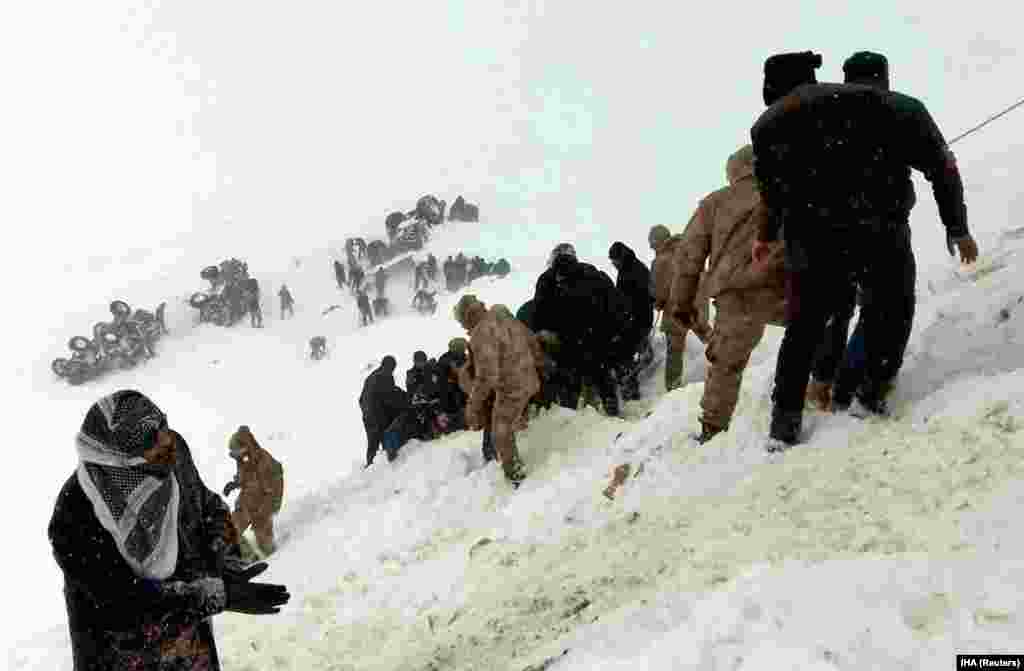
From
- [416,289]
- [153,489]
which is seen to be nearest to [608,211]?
[416,289]

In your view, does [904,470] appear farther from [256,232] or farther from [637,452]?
[256,232]

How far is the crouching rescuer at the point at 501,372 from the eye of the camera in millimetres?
5742

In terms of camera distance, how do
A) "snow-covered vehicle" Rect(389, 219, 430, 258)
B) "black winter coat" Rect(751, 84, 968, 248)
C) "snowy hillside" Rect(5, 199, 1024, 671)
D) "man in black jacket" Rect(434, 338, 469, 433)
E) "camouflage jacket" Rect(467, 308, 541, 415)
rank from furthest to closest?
"snow-covered vehicle" Rect(389, 219, 430, 258), "man in black jacket" Rect(434, 338, 469, 433), "camouflage jacket" Rect(467, 308, 541, 415), "black winter coat" Rect(751, 84, 968, 248), "snowy hillside" Rect(5, 199, 1024, 671)

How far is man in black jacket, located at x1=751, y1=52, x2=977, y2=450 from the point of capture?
122 inches

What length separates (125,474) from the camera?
2.33 metres

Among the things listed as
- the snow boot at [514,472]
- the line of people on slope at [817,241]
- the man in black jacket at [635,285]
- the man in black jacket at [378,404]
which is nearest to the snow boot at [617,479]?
the line of people on slope at [817,241]

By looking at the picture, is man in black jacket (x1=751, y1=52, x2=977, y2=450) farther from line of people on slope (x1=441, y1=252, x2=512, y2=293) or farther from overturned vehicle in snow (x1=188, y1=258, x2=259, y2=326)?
overturned vehicle in snow (x1=188, y1=258, x2=259, y2=326)

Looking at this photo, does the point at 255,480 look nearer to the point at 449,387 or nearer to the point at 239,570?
the point at 449,387

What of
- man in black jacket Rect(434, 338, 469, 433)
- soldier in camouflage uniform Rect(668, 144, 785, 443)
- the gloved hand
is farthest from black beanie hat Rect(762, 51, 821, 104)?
man in black jacket Rect(434, 338, 469, 433)

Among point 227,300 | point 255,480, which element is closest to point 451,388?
point 255,480

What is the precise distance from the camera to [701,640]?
2.11 metres

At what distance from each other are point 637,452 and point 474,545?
3.74 ft

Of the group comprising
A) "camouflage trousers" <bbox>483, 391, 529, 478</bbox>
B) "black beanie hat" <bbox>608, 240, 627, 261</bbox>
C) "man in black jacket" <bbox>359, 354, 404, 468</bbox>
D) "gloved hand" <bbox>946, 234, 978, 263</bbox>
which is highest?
"gloved hand" <bbox>946, 234, 978, 263</bbox>

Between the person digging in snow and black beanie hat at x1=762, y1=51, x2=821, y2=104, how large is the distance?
639cm
